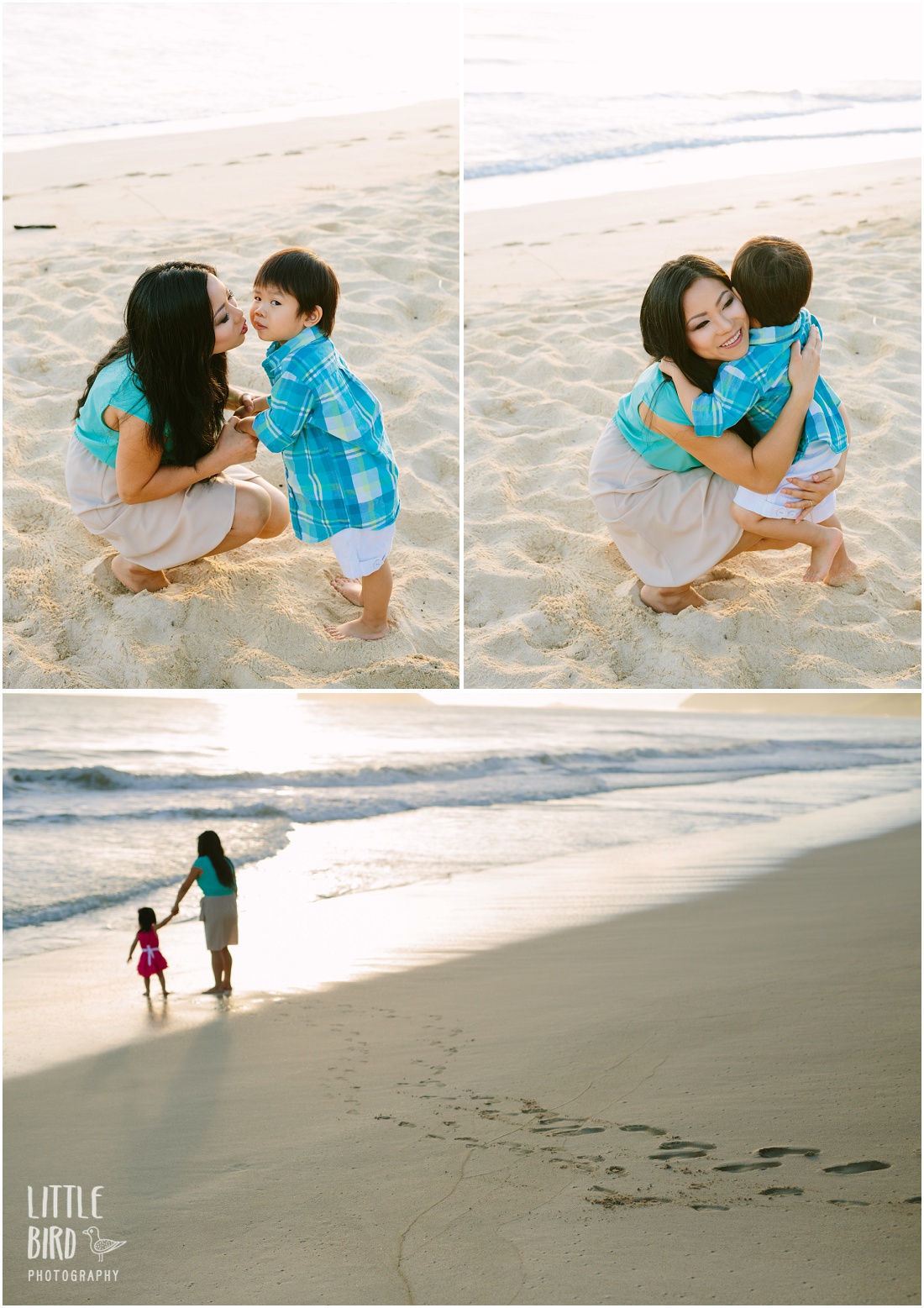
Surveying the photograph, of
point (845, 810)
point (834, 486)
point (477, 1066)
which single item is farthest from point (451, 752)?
point (834, 486)

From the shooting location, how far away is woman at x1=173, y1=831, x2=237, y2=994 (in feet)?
11.4

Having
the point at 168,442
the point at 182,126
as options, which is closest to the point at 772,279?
the point at 168,442

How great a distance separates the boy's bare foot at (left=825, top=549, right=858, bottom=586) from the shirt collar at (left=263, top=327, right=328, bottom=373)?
1499 mm

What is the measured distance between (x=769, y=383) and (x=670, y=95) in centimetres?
296

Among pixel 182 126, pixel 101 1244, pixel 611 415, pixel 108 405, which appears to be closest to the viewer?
pixel 101 1244

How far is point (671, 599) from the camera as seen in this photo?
104 inches

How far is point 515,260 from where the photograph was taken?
160 inches

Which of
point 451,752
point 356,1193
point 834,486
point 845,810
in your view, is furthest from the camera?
point 451,752

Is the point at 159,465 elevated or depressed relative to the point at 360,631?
elevated

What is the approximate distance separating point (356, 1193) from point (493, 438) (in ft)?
7.18

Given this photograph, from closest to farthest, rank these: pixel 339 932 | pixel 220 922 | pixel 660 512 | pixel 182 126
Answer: pixel 660 512, pixel 220 922, pixel 339 932, pixel 182 126

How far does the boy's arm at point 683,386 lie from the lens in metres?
2.28

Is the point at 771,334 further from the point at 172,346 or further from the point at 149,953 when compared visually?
the point at 149,953

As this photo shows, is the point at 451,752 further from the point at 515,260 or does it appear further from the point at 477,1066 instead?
the point at 477,1066
